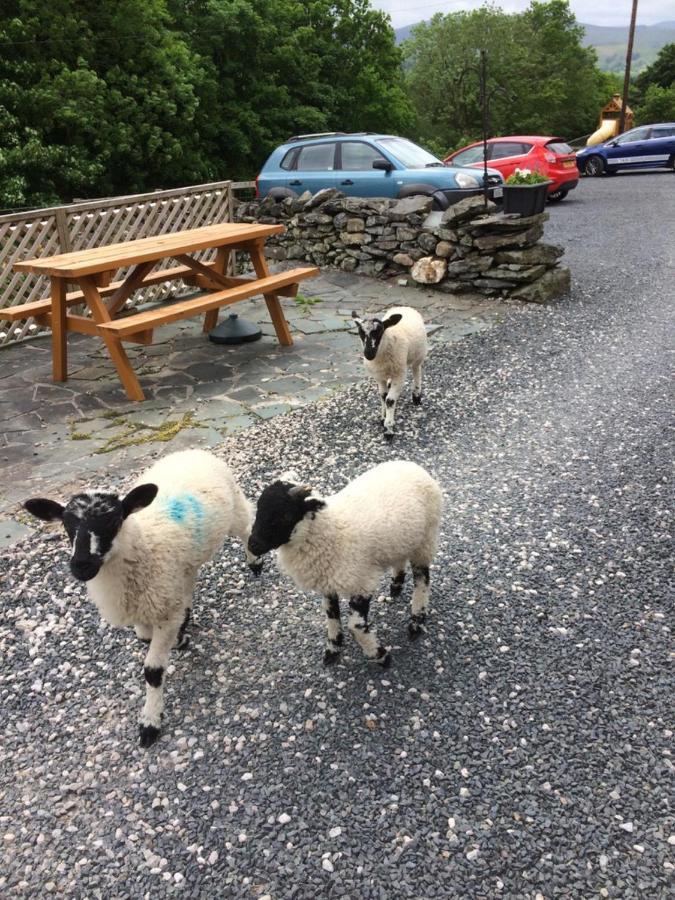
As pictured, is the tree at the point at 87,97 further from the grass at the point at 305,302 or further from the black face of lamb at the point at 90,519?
the black face of lamb at the point at 90,519

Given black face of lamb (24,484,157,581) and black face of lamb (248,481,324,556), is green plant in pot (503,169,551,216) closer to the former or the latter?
→ black face of lamb (248,481,324,556)

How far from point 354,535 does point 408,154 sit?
9937mm

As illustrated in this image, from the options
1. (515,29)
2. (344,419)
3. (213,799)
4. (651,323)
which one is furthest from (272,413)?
(515,29)

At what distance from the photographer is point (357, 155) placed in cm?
1109

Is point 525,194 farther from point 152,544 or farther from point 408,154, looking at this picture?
point 152,544

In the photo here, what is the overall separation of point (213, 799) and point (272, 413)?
144 inches

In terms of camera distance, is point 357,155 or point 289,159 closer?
point 357,155

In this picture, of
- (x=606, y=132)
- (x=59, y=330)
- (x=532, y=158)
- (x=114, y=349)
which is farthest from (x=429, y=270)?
(x=606, y=132)

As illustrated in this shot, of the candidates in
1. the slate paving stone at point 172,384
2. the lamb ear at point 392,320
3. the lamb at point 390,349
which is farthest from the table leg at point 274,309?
the lamb ear at point 392,320

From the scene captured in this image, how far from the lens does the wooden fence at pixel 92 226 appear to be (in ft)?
24.9

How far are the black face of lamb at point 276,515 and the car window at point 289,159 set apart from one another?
34.5ft

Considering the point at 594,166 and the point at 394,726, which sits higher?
the point at 594,166

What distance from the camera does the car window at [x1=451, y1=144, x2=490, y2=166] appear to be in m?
16.2

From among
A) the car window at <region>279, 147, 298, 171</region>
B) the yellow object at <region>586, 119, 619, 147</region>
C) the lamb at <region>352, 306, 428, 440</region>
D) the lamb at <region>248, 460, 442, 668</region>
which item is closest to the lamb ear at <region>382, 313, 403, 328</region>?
the lamb at <region>352, 306, 428, 440</region>
